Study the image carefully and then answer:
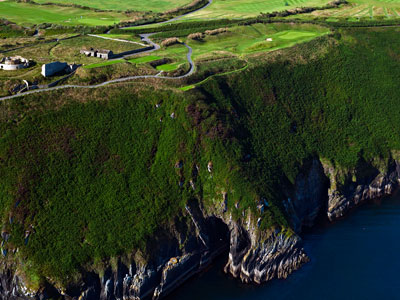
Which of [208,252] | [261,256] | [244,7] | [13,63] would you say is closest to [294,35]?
[244,7]

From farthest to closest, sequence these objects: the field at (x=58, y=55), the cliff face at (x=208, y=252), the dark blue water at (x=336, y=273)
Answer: the field at (x=58, y=55), the dark blue water at (x=336, y=273), the cliff face at (x=208, y=252)

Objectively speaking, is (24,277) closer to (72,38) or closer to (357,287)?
(357,287)

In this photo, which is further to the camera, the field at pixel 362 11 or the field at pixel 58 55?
the field at pixel 362 11

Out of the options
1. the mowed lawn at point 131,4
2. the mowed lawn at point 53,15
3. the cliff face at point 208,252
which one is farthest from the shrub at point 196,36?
the cliff face at point 208,252

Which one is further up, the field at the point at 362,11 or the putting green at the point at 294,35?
the field at the point at 362,11

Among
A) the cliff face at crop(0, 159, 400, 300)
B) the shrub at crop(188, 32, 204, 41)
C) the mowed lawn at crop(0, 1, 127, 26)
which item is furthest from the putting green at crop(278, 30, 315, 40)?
the mowed lawn at crop(0, 1, 127, 26)

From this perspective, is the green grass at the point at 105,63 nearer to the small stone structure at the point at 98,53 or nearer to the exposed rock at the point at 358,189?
the small stone structure at the point at 98,53
